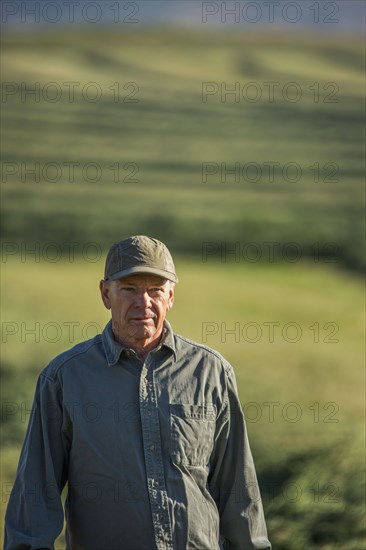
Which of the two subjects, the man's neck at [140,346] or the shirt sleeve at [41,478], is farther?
the man's neck at [140,346]

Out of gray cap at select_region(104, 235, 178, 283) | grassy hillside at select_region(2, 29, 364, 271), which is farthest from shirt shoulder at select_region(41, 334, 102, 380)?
grassy hillside at select_region(2, 29, 364, 271)

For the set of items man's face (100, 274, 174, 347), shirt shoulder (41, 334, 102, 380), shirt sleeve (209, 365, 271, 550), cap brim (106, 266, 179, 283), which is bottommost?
shirt sleeve (209, 365, 271, 550)

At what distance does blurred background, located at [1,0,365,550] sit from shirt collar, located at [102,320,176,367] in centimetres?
477

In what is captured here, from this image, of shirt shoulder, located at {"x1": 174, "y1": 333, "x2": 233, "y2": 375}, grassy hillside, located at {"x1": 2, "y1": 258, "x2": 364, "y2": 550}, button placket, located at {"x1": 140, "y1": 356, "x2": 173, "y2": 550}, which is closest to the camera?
button placket, located at {"x1": 140, "y1": 356, "x2": 173, "y2": 550}

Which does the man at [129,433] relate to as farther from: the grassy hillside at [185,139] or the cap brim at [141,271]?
the grassy hillside at [185,139]

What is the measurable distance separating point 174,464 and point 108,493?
25 cm

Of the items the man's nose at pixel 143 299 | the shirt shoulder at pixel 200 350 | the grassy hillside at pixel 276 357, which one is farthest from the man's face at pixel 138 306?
the grassy hillside at pixel 276 357

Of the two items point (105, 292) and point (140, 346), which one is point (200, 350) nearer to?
point (140, 346)

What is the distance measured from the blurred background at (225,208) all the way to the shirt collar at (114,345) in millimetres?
4768

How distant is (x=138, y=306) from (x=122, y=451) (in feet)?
1.67

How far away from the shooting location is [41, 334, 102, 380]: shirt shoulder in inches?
158

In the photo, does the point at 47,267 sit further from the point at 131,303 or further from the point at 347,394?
the point at 131,303

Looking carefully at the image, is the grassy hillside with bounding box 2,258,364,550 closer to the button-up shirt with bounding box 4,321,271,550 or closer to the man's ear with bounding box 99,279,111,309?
the button-up shirt with bounding box 4,321,271,550

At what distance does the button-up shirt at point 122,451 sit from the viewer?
154 inches
